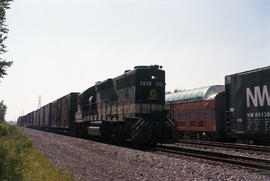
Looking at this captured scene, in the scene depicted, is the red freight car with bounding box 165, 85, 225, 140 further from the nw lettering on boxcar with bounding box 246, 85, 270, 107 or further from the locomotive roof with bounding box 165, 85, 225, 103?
the nw lettering on boxcar with bounding box 246, 85, 270, 107

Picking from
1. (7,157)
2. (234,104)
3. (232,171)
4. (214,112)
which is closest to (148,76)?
(234,104)

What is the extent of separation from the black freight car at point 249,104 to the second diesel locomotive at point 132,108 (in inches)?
156

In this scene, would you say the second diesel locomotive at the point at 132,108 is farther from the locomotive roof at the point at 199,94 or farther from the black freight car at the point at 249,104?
the locomotive roof at the point at 199,94

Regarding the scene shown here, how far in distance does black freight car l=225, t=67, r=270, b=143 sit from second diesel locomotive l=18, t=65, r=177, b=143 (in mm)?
3966

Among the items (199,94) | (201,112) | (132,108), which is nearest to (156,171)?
(132,108)

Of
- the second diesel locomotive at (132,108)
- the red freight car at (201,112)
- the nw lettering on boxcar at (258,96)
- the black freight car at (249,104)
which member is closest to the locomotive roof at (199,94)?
the red freight car at (201,112)

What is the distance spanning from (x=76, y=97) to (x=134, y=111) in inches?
537

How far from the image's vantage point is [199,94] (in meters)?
24.6

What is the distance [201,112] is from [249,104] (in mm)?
7519

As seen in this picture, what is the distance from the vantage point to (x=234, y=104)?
16.9 m

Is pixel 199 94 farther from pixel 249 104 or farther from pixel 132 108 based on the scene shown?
pixel 132 108

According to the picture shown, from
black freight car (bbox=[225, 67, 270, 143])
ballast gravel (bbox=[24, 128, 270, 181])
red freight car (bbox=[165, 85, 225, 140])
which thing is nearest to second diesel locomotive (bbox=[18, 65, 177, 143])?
red freight car (bbox=[165, 85, 225, 140])

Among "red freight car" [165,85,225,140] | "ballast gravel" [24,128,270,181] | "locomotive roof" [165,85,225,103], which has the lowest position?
"ballast gravel" [24,128,270,181]

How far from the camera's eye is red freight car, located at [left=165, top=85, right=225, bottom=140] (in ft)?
70.3
